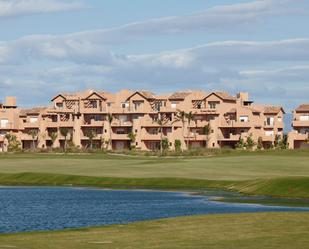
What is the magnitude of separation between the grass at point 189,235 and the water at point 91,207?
25.2 feet

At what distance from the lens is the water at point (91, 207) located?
61156 mm

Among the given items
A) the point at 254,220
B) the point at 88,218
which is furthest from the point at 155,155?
the point at 254,220

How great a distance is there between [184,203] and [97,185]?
96.1 feet

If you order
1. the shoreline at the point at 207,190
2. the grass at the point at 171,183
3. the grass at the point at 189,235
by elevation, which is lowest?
the grass at the point at 189,235

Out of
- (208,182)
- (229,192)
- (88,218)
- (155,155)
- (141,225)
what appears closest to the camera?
(141,225)

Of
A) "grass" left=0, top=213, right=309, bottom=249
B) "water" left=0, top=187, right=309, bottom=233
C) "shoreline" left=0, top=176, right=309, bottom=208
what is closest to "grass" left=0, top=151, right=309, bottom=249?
"grass" left=0, top=213, right=309, bottom=249

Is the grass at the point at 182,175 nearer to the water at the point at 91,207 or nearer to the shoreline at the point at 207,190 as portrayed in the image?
the shoreline at the point at 207,190

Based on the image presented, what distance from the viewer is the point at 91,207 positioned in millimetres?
75438

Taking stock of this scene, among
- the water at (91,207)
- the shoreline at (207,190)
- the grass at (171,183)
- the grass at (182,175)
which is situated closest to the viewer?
the water at (91,207)

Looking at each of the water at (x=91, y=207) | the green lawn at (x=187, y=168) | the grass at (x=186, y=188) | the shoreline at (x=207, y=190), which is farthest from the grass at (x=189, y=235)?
the green lawn at (x=187, y=168)

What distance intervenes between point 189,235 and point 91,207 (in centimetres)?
3021

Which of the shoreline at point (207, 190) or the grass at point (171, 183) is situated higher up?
the grass at point (171, 183)

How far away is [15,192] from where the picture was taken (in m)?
96.4

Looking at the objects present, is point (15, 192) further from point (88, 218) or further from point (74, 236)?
point (74, 236)
